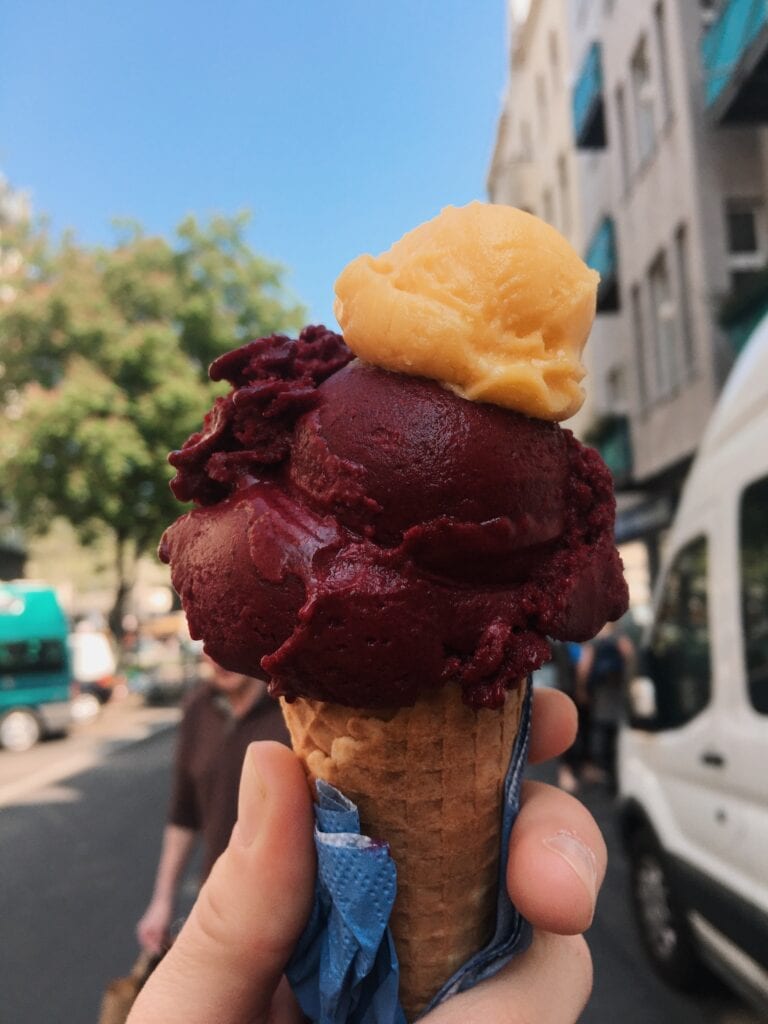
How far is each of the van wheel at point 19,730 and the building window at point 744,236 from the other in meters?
13.5

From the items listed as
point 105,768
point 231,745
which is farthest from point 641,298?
point 231,745

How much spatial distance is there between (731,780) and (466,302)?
2.98m

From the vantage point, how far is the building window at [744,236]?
12750 mm

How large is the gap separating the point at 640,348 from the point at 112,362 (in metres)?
12.6

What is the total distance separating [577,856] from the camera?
4.68 ft

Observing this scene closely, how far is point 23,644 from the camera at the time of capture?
44.8ft

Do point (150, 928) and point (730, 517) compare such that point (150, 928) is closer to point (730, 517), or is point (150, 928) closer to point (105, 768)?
point (730, 517)

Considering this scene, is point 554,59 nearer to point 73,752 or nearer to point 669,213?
point 669,213

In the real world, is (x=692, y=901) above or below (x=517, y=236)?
below

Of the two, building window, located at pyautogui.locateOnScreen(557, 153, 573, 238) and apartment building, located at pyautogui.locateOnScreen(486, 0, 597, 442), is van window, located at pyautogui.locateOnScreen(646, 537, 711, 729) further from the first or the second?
building window, located at pyautogui.locateOnScreen(557, 153, 573, 238)

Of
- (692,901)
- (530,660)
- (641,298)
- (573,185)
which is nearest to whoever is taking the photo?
(530,660)

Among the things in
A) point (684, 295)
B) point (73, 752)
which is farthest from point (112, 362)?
point (684, 295)

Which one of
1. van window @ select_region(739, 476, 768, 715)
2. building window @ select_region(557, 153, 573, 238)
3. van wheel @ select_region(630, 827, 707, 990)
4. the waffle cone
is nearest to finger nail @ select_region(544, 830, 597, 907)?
the waffle cone

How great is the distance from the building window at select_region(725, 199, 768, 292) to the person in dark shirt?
11946mm
